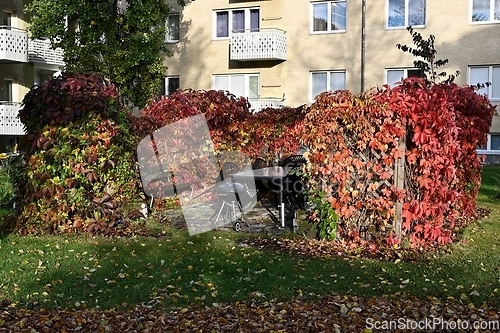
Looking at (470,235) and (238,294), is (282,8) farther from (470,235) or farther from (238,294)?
(238,294)

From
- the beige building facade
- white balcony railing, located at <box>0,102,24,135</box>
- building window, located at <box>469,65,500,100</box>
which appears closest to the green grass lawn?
white balcony railing, located at <box>0,102,24,135</box>

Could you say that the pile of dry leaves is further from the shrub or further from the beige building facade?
the beige building facade

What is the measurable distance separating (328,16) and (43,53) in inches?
478

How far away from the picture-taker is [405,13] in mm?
26422

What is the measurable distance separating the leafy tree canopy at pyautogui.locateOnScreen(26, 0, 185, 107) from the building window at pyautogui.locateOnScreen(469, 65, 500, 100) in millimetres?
12265

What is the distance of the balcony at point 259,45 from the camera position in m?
27.6

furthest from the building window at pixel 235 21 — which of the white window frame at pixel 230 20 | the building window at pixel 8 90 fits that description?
the building window at pixel 8 90

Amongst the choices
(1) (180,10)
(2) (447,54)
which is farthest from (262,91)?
(2) (447,54)

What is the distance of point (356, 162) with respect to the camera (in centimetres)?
782

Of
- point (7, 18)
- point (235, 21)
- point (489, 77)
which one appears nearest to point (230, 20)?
point (235, 21)

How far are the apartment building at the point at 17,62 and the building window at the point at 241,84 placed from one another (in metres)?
7.22

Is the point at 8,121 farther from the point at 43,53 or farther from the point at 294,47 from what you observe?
the point at 294,47

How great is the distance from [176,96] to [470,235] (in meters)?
6.41

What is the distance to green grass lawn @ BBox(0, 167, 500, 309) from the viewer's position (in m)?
5.97
